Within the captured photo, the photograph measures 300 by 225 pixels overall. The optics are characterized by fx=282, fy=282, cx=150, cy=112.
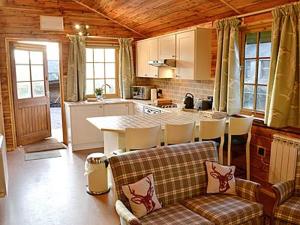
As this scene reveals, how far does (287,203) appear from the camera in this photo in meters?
2.41

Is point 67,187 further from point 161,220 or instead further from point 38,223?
point 161,220

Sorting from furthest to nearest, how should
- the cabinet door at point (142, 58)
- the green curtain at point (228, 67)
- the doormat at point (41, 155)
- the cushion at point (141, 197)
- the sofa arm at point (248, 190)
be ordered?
the cabinet door at point (142, 58), the doormat at point (41, 155), the green curtain at point (228, 67), the sofa arm at point (248, 190), the cushion at point (141, 197)

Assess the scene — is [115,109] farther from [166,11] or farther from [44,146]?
[166,11]

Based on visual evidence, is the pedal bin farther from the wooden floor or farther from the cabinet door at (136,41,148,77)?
the cabinet door at (136,41,148,77)

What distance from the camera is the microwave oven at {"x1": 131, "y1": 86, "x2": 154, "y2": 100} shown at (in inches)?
240

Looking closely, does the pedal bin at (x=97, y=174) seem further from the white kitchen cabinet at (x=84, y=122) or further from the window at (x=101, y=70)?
the window at (x=101, y=70)

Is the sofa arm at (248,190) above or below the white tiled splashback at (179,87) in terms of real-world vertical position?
below

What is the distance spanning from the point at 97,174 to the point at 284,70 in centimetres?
256

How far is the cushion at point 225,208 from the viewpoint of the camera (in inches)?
86.0

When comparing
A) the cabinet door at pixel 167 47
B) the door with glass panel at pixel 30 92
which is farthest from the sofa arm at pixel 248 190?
the door with glass panel at pixel 30 92

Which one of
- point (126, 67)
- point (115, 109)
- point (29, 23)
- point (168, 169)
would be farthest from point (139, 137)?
point (29, 23)

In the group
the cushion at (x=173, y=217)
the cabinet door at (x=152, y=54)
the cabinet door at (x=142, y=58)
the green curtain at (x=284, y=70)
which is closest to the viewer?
the cushion at (x=173, y=217)

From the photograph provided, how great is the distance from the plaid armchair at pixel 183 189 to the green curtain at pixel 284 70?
1.12m

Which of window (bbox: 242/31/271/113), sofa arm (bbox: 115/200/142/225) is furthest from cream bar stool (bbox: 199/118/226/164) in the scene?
sofa arm (bbox: 115/200/142/225)
